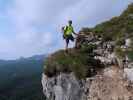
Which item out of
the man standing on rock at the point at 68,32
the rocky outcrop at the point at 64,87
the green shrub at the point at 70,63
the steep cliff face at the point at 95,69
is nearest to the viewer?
the steep cliff face at the point at 95,69

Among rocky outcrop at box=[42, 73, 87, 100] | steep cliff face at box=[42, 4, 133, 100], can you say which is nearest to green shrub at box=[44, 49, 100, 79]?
steep cliff face at box=[42, 4, 133, 100]

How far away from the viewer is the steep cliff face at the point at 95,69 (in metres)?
30.2

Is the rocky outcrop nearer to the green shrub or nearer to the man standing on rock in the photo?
the green shrub

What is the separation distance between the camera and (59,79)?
3356 cm

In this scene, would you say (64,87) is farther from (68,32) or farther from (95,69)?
(68,32)

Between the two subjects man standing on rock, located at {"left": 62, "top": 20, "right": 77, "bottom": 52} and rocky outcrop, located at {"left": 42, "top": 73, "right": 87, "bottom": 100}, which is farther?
man standing on rock, located at {"left": 62, "top": 20, "right": 77, "bottom": 52}

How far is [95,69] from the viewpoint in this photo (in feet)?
107

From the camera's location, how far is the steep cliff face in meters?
30.2

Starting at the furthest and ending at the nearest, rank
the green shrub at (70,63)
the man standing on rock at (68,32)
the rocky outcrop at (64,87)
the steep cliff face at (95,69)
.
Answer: the man standing on rock at (68,32) → the green shrub at (70,63) → the rocky outcrop at (64,87) → the steep cliff face at (95,69)

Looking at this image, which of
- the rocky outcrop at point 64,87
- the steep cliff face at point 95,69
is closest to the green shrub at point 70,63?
the steep cliff face at point 95,69

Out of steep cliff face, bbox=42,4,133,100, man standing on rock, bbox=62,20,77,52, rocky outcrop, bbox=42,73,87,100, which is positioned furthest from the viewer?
man standing on rock, bbox=62,20,77,52

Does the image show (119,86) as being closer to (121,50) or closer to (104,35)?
(121,50)

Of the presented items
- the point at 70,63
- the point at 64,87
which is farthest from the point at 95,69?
the point at 64,87

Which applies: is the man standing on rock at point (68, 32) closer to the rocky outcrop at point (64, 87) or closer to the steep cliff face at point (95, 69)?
the steep cliff face at point (95, 69)
